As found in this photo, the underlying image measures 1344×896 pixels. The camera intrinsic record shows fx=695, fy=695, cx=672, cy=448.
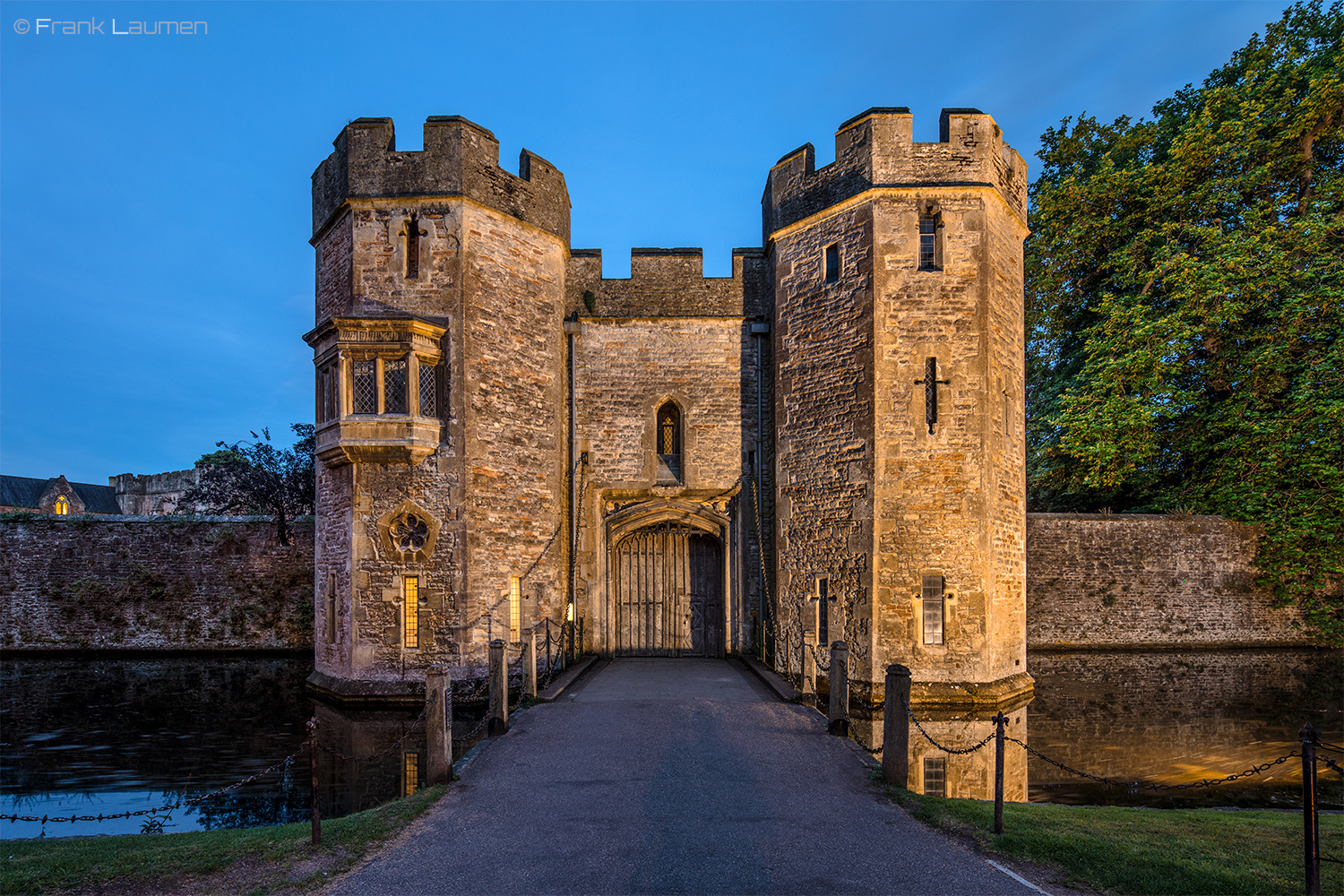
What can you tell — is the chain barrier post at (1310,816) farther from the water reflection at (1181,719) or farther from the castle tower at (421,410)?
the castle tower at (421,410)

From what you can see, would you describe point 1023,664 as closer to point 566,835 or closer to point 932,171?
point 932,171

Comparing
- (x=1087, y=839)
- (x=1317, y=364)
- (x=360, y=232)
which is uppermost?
(x=360, y=232)

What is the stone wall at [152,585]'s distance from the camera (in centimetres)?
1786

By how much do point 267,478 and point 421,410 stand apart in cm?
1144

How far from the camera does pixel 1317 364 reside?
14453 millimetres

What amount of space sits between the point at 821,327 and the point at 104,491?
5447 centimetres

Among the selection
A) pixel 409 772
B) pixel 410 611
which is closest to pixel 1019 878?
pixel 409 772

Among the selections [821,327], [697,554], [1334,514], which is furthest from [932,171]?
[1334,514]

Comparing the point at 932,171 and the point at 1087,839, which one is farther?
the point at 932,171

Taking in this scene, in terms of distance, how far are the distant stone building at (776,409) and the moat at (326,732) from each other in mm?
1469

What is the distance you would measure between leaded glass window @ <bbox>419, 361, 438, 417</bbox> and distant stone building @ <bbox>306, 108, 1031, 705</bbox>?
3 centimetres

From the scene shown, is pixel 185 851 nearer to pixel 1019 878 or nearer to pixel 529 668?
pixel 529 668

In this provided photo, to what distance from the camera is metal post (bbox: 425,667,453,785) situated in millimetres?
6715

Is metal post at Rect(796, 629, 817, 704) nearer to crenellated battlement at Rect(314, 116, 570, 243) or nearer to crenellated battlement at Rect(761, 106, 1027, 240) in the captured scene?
crenellated battlement at Rect(761, 106, 1027, 240)
